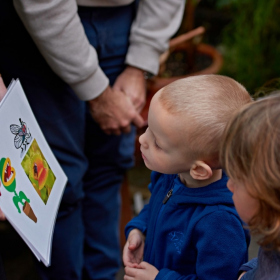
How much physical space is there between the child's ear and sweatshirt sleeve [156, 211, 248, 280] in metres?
0.08

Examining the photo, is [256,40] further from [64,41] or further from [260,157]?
[260,157]

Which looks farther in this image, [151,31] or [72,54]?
[151,31]

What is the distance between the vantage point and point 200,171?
1.04 meters

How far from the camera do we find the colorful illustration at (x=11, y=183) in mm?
1074

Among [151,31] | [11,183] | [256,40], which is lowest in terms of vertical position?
[256,40]

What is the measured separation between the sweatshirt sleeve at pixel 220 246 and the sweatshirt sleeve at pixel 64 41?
27.6 inches

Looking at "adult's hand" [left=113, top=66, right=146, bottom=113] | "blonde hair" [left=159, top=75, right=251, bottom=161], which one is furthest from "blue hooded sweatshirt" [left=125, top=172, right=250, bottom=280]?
"adult's hand" [left=113, top=66, right=146, bottom=113]

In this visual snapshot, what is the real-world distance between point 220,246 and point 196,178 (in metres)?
0.15

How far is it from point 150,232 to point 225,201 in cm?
25

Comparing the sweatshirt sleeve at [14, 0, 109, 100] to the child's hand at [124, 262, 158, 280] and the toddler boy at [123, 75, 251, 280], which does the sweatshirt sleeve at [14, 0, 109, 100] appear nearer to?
the toddler boy at [123, 75, 251, 280]

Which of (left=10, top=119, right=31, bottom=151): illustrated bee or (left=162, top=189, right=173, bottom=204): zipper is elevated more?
(left=10, top=119, right=31, bottom=151): illustrated bee

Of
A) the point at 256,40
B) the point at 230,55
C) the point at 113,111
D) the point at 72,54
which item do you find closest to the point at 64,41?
the point at 72,54

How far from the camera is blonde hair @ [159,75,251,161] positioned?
38.9 inches

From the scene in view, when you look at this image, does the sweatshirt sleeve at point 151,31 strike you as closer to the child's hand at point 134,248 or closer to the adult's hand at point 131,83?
the adult's hand at point 131,83
